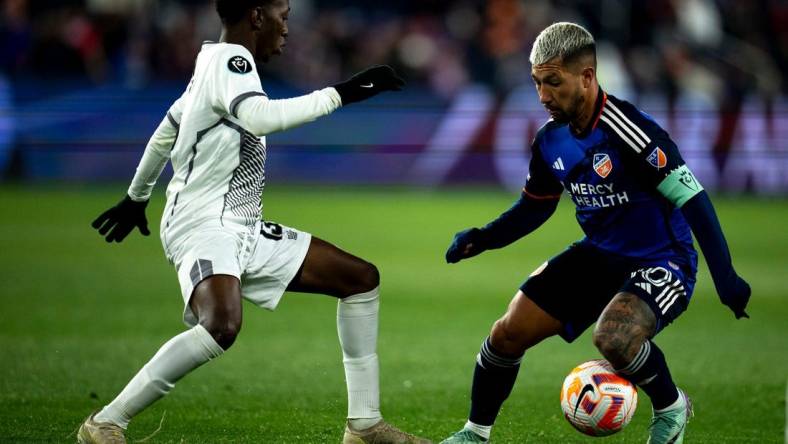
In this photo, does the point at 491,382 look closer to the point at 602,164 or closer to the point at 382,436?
the point at 382,436

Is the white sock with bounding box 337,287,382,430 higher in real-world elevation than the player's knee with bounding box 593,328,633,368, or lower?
lower

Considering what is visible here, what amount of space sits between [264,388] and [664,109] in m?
14.7

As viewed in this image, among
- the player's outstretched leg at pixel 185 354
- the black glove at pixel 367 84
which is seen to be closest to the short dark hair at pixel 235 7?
the black glove at pixel 367 84

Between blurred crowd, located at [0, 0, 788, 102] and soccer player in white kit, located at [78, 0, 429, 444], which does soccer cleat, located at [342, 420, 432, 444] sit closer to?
soccer player in white kit, located at [78, 0, 429, 444]

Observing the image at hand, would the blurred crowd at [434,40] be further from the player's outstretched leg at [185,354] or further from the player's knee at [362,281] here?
the player's outstretched leg at [185,354]

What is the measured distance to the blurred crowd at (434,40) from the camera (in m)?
21.5

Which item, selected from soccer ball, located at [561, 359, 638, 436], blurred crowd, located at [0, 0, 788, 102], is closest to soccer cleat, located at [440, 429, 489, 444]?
soccer ball, located at [561, 359, 638, 436]

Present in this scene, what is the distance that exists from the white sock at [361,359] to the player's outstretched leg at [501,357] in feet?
1.39

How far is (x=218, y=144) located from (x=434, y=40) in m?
17.7

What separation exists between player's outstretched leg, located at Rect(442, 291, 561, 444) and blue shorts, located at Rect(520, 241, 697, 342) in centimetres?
7

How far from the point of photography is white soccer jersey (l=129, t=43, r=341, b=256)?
5348 millimetres

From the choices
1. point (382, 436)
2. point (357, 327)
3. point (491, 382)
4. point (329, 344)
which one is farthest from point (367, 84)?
point (329, 344)

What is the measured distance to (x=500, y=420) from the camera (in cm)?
674

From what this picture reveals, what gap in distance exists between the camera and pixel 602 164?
18.6 feet
